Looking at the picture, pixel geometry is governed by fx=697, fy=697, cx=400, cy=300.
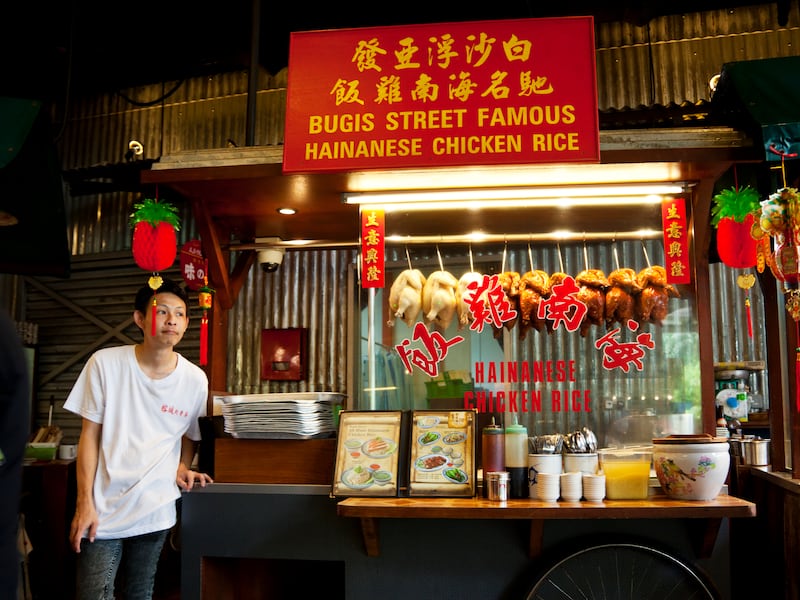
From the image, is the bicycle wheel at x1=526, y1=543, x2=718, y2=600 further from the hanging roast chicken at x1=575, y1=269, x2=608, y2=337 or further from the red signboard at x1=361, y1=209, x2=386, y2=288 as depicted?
the red signboard at x1=361, y1=209, x2=386, y2=288

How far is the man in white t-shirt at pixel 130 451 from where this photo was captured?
3.17 metres

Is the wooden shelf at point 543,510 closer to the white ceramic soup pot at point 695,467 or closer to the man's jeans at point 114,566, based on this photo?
the white ceramic soup pot at point 695,467

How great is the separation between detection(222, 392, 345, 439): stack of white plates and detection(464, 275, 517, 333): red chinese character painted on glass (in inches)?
40.5

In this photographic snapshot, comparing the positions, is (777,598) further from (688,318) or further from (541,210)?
(541,210)

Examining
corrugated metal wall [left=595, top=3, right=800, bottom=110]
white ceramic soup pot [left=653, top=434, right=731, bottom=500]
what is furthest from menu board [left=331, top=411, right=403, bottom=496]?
corrugated metal wall [left=595, top=3, right=800, bottom=110]

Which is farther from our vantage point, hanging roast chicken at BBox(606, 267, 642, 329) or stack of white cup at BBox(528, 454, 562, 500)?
hanging roast chicken at BBox(606, 267, 642, 329)

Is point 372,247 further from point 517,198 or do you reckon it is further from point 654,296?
point 654,296

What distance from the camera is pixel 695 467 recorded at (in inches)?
126

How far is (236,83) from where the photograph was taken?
7922 mm

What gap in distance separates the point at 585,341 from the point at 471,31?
1.81 m

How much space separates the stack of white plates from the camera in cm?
371

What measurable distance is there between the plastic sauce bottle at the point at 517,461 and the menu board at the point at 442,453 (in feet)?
0.61

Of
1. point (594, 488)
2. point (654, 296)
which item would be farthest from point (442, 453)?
point (654, 296)

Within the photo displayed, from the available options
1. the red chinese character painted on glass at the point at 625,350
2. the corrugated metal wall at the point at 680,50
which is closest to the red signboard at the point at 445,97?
the red chinese character painted on glass at the point at 625,350
